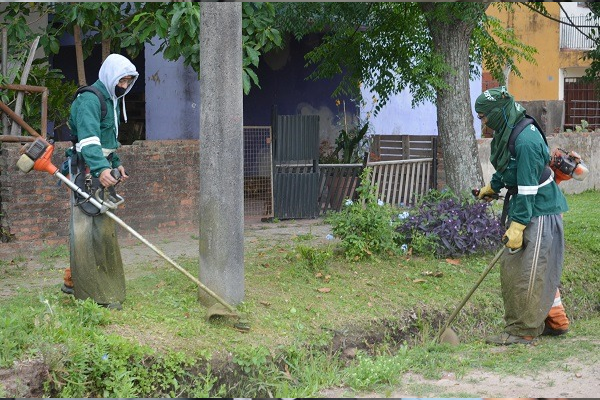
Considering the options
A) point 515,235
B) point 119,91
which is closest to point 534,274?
point 515,235

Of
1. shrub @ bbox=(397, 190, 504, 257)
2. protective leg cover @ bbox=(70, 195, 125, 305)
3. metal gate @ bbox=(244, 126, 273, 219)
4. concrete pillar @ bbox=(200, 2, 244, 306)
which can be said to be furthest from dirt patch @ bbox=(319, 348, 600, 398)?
metal gate @ bbox=(244, 126, 273, 219)

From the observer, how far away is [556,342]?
782 centimetres

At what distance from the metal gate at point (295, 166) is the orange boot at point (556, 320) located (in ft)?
20.2

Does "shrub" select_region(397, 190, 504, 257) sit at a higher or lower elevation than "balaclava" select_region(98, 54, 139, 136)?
lower

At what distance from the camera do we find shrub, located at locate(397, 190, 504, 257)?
9.98m

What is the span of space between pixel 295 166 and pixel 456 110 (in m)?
3.10

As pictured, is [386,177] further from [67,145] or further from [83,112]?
[83,112]

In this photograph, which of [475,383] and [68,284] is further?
[68,284]

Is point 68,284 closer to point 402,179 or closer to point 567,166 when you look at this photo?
point 567,166

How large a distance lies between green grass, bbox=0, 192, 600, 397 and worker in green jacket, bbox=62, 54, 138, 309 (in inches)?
8.6

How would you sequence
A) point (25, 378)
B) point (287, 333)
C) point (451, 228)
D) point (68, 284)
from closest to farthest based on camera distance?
point (25, 378) < point (287, 333) < point (68, 284) < point (451, 228)

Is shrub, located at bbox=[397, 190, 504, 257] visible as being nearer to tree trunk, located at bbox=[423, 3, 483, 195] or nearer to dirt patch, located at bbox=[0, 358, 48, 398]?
tree trunk, located at bbox=[423, 3, 483, 195]

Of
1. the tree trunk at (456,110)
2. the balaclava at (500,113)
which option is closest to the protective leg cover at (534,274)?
the balaclava at (500,113)

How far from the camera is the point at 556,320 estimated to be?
26.1 ft
